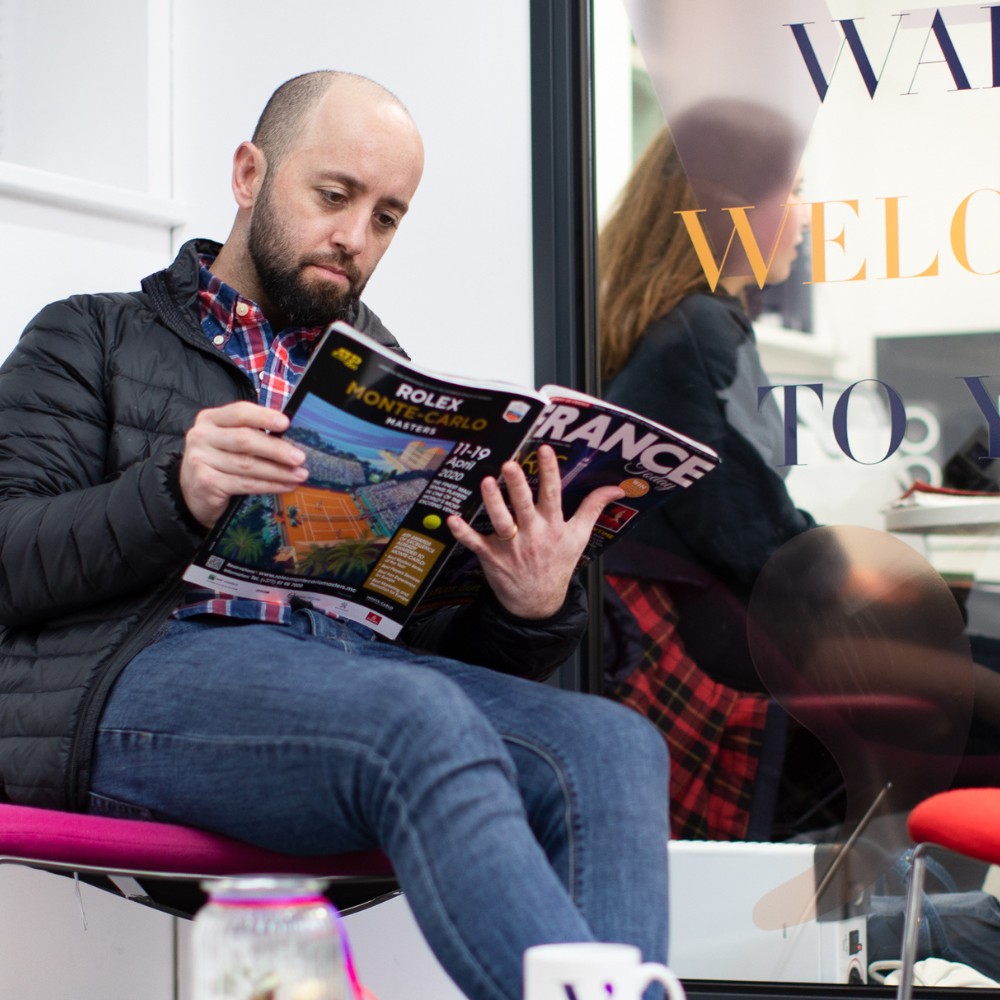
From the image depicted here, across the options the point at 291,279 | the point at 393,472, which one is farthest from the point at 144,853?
the point at 291,279

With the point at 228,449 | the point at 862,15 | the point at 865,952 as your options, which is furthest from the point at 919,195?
the point at 228,449

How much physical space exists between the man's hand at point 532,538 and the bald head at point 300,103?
0.57 m

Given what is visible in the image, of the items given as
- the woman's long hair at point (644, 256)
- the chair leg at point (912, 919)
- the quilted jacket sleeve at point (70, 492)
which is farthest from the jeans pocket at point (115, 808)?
the woman's long hair at point (644, 256)

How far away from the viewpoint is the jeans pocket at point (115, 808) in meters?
1.25

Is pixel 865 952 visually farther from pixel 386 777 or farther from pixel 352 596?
pixel 386 777

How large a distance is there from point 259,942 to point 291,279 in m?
0.94

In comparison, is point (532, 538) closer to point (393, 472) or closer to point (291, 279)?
point (393, 472)

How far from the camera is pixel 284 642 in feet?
4.02

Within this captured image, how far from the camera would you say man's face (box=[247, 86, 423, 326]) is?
60.6 inches

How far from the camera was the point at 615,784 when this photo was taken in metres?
1.10

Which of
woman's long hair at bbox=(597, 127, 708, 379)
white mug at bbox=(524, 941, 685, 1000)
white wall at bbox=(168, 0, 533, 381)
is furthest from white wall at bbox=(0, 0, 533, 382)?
white mug at bbox=(524, 941, 685, 1000)

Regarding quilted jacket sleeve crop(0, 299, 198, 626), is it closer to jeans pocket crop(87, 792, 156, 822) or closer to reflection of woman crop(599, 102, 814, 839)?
jeans pocket crop(87, 792, 156, 822)

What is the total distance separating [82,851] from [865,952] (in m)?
1.29

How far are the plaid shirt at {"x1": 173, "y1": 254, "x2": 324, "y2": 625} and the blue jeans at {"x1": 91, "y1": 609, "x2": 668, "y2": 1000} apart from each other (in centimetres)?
34
